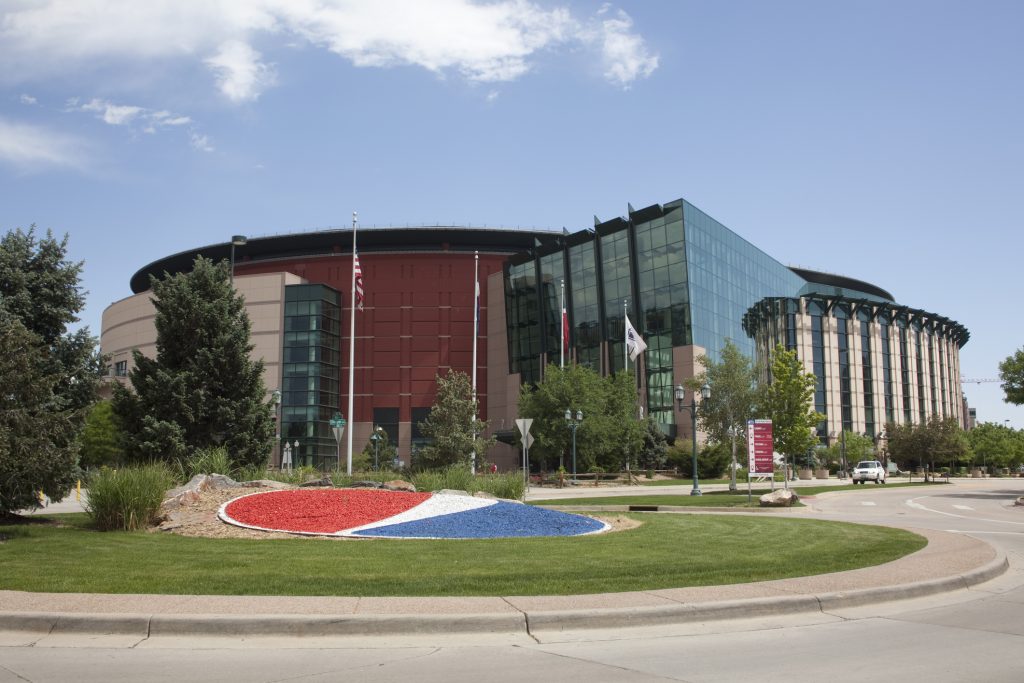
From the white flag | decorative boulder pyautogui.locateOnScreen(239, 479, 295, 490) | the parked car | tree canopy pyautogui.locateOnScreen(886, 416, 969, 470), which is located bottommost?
the parked car

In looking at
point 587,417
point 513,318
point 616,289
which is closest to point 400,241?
point 513,318

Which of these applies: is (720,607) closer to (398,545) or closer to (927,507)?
(398,545)

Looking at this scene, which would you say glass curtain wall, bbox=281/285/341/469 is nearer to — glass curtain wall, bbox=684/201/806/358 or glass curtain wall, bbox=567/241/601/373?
glass curtain wall, bbox=567/241/601/373

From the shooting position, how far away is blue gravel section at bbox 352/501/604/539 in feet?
48.8

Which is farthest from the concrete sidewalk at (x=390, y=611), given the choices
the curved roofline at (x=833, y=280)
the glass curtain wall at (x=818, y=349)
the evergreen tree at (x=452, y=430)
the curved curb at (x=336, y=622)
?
the curved roofline at (x=833, y=280)

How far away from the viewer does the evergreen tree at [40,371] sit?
1416 centimetres

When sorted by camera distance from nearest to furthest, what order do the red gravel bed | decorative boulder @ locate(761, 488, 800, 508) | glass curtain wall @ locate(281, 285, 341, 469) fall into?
the red gravel bed → decorative boulder @ locate(761, 488, 800, 508) → glass curtain wall @ locate(281, 285, 341, 469)

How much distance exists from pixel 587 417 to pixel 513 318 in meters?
30.8

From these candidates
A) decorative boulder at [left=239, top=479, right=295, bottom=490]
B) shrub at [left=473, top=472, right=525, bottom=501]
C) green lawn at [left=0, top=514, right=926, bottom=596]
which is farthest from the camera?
shrub at [left=473, top=472, right=525, bottom=501]

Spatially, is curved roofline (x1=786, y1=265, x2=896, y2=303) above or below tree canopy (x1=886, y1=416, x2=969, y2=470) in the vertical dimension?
above

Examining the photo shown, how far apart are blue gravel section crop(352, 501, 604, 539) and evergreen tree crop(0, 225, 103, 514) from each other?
5919mm

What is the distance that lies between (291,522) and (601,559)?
6857mm

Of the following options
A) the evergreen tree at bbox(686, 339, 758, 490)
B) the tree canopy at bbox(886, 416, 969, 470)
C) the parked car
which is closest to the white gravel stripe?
the evergreen tree at bbox(686, 339, 758, 490)

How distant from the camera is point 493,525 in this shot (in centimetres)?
1573
